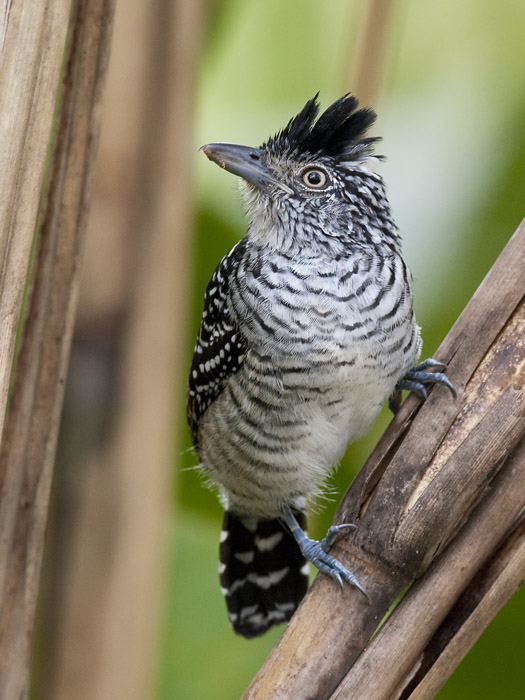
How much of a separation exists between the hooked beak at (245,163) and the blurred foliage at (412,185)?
7.9 inches

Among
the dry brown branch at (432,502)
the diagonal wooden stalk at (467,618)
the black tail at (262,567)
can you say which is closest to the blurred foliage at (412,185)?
the black tail at (262,567)

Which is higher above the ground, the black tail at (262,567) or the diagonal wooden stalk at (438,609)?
the diagonal wooden stalk at (438,609)

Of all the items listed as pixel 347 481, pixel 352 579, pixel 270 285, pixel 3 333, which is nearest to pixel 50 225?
Result: pixel 3 333

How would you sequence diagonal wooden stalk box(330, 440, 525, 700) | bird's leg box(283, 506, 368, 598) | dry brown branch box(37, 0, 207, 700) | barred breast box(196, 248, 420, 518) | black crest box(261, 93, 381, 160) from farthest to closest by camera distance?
black crest box(261, 93, 381, 160) → barred breast box(196, 248, 420, 518) → dry brown branch box(37, 0, 207, 700) → bird's leg box(283, 506, 368, 598) → diagonal wooden stalk box(330, 440, 525, 700)

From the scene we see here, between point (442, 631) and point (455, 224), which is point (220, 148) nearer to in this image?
point (455, 224)

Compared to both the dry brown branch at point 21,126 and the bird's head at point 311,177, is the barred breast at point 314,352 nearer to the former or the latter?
the bird's head at point 311,177

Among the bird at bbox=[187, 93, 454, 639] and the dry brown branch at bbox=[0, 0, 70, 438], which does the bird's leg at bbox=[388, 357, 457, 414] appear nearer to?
the bird at bbox=[187, 93, 454, 639]

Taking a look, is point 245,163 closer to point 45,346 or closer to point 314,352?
point 314,352

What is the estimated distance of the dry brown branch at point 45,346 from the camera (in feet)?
4.22

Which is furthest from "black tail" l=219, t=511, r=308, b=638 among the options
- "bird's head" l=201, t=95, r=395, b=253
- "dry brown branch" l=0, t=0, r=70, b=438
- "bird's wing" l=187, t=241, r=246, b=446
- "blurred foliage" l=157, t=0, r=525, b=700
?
"dry brown branch" l=0, t=0, r=70, b=438

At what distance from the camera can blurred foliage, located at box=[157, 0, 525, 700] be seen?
7.16ft

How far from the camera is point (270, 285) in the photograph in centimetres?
180

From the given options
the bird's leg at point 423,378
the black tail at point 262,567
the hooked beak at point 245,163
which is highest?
the hooked beak at point 245,163

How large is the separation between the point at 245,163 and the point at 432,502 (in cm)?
95
